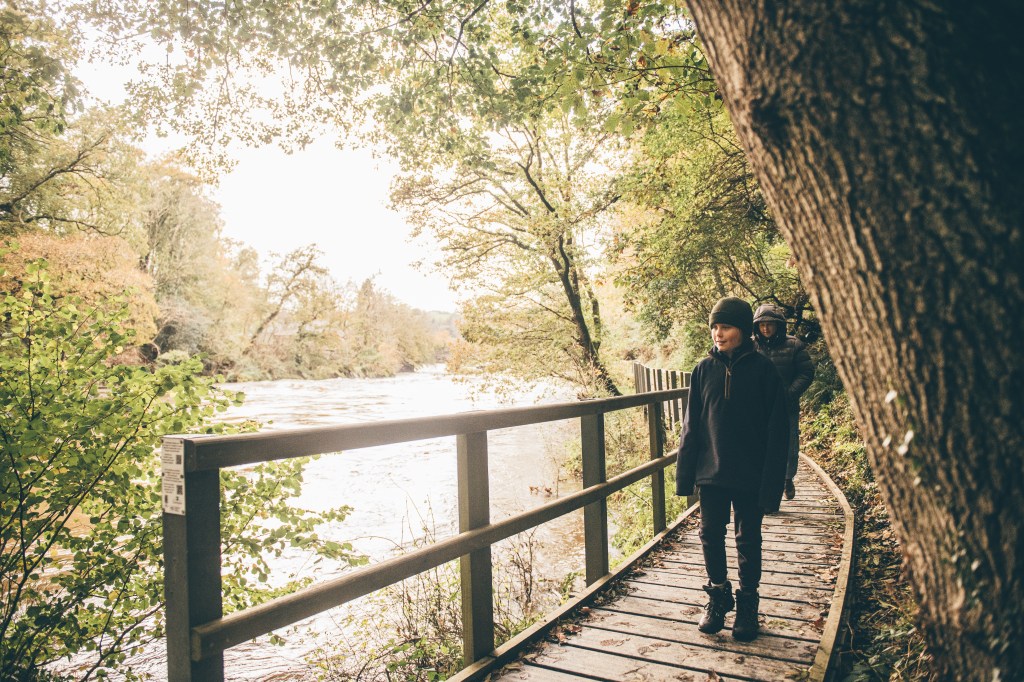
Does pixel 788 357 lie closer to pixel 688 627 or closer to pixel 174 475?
pixel 688 627

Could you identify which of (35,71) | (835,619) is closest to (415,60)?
(35,71)

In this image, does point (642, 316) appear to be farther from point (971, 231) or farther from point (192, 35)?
point (971, 231)

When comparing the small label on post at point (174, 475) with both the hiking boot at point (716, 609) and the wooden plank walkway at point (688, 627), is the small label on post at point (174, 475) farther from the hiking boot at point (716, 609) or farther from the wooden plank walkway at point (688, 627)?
the hiking boot at point (716, 609)

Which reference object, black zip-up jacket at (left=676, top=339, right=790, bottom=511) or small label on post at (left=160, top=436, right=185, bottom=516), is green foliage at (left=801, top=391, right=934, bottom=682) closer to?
black zip-up jacket at (left=676, top=339, right=790, bottom=511)

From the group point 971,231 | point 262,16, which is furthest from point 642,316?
point 971,231

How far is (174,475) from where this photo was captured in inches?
71.4

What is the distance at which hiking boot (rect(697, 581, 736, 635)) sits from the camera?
3498 mm

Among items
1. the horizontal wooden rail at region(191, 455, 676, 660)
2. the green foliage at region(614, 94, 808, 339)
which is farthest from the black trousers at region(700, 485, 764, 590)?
the green foliage at region(614, 94, 808, 339)

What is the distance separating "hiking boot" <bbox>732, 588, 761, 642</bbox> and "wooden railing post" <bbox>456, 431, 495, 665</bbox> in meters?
1.43

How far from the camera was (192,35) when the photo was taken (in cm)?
530

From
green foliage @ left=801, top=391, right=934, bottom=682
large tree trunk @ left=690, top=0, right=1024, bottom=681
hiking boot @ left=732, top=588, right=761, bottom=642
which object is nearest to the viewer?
large tree trunk @ left=690, top=0, right=1024, bottom=681

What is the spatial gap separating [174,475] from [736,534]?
2.97 m

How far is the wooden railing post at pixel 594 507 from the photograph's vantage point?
13.7 feet

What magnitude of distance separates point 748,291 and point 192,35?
11.1 m
